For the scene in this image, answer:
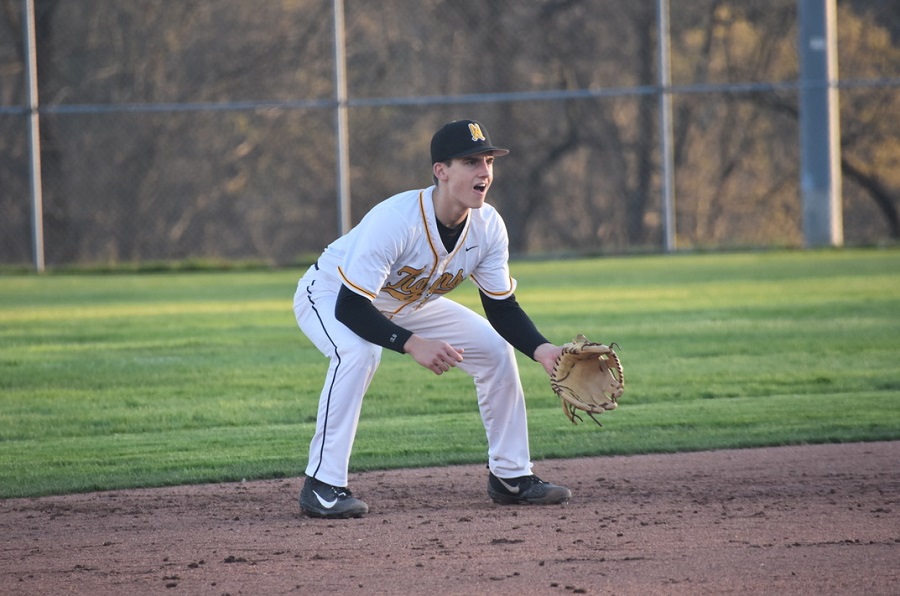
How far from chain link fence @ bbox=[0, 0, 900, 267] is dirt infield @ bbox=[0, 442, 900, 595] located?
570 inches

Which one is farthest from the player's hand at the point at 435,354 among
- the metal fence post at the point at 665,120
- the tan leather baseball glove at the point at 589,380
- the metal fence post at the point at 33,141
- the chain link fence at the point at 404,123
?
the chain link fence at the point at 404,123

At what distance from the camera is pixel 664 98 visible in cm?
1562

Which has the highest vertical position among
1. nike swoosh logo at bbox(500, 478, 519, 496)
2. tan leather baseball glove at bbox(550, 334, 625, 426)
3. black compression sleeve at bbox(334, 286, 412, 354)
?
black compression sleeve at bbox(334, 286, 412, 354)

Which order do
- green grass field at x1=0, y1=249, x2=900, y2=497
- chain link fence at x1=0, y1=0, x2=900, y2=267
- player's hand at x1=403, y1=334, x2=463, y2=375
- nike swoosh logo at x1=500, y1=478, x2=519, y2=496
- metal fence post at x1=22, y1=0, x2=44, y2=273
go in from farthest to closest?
chain link fence at x1=0, y1=0, x2=900, y2=267
metal fence post at x1=22, y1=0, x2=44, y2=273
green grass field at x1=0, y1=249, x2=900, y2=497
nike swoosh logo at x1=500, y1=478, x2=519, y2=496
player's hand at x1=403, y1=334, x2=463, y2=375

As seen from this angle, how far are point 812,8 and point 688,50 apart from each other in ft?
21.6

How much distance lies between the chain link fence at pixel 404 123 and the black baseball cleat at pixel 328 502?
15.1 meters

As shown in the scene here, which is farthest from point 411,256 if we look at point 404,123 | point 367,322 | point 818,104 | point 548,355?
point 404,123

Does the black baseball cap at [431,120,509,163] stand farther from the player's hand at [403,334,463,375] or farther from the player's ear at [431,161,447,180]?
the player's hand at [403,334,463,375]

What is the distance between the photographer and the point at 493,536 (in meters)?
4.63

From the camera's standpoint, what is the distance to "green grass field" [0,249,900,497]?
6531 mm

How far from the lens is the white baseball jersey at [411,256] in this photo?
16.2 feet

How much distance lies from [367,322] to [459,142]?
0.78m

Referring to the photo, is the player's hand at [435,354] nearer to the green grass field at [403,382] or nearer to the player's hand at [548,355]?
the player's hand at [548,355]

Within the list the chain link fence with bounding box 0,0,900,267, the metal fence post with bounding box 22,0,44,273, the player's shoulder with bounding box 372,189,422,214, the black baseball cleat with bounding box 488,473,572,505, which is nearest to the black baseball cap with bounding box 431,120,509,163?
the player's shoulder with bounding box 372,189,422,214
